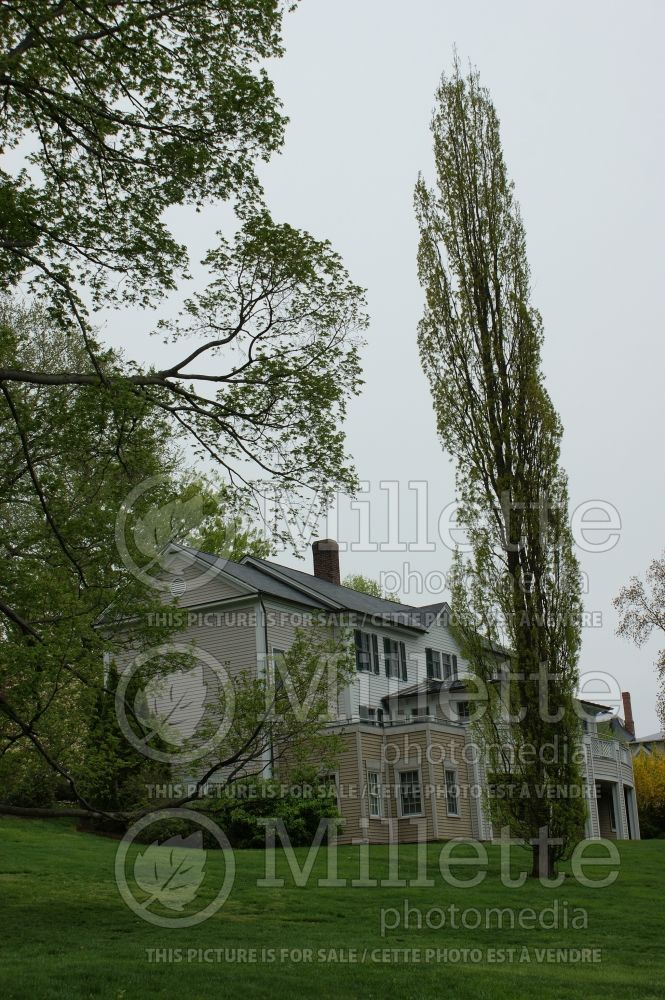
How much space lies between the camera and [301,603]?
1196 inches

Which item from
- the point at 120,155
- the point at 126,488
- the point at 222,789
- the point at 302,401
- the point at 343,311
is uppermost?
the point at 120,155

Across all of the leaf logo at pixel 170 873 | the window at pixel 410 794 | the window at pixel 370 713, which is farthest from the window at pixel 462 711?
the leaf logo at pixel 170 873

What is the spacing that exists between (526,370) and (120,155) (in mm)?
10459

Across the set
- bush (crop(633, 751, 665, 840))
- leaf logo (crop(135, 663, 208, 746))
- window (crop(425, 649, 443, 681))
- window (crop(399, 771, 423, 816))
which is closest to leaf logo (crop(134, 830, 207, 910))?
leaf logo (crop(135, 663, 208, 746))

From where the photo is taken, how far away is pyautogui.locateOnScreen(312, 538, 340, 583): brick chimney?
124ft

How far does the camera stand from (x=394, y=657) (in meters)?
34.4

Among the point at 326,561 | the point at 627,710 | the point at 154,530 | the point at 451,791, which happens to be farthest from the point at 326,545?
the point at 627,710

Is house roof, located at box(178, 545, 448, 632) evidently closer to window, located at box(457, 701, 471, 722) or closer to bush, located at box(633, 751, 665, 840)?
window, located at box(457, 701, 471, 722)

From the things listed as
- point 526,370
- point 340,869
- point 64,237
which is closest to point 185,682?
point 340,869

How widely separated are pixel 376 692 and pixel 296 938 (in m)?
20.6

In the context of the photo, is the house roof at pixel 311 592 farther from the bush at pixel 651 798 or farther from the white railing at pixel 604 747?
the bush at pixel 651 798

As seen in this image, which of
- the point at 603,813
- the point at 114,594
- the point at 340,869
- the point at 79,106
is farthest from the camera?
the point at 603,813

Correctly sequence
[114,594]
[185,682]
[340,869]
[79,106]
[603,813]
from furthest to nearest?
[603,813], [185,682], [340,869], [114,594], [79,106]

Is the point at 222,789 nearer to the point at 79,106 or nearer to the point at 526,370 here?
the point at 79,106
